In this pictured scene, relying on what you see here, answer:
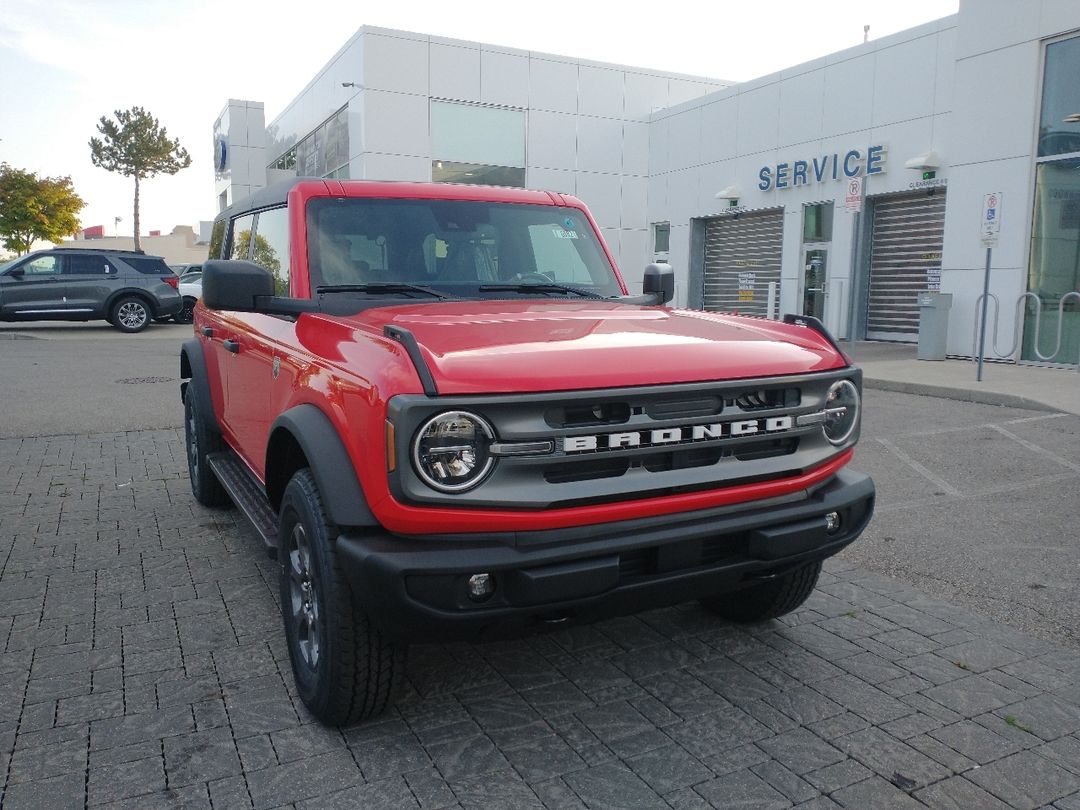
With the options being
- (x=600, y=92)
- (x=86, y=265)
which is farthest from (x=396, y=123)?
(x=86, y=265)

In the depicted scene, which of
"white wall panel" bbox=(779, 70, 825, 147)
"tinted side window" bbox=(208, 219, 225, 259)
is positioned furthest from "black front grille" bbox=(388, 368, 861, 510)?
"white wall panel" bbox=(779, 70, 825, 147)

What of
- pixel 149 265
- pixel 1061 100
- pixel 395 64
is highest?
A: pixel 395 64

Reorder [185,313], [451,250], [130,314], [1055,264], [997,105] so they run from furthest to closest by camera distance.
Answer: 1. [185,313]
2. [130,314]
3. [997,105]
4. [1055,264]
5. [451,250]

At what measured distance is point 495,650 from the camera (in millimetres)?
3580

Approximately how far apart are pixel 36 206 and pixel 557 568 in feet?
177

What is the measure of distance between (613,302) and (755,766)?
6.80ft

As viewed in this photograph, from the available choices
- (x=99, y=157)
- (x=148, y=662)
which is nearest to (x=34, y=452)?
(x=148, y=662)

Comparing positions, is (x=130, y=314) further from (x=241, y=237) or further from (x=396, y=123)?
(x=241, y=237)

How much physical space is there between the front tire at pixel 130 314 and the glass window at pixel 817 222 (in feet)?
50.5

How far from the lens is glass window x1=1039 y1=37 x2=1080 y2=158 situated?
42.4 ft

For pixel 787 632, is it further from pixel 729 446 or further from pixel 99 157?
pixel 99 157

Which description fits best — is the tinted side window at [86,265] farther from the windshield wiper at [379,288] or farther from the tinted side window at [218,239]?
the windshield wiper at [379,288]

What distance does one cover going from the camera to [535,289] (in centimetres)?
393

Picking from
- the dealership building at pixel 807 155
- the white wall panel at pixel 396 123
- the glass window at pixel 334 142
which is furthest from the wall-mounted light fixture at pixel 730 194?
the glass window at pixel 334 142
